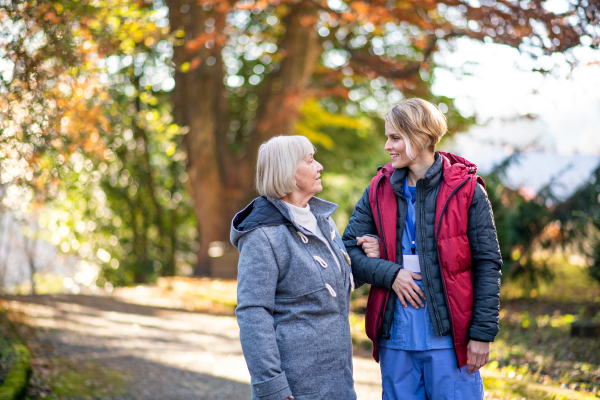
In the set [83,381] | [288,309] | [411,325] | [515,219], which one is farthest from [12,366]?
[515,219]

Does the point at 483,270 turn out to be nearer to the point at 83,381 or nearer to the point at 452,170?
the point at 452,170

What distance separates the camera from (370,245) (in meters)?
2.71

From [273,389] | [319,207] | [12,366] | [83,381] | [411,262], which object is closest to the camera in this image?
[273,389]

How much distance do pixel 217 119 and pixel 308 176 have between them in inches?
459

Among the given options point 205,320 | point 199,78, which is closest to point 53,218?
point 199,78

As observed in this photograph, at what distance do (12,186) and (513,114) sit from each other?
6388mm

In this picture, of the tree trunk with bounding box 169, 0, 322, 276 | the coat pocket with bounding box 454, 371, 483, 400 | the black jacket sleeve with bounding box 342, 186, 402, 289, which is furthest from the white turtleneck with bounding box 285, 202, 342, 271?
the tree trunk with bounding box 169, 0, 322, 276

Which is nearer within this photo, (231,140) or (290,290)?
(290,290)

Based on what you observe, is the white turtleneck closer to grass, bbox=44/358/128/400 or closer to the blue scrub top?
the blue scrub top

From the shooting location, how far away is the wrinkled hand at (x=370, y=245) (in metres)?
2.70

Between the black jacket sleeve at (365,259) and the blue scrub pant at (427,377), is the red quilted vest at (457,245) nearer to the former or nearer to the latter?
the blue scrub pant at (427,377)

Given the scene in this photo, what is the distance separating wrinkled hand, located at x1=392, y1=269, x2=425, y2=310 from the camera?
8.30 feet

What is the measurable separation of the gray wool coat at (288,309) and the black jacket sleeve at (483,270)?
0.58 meters

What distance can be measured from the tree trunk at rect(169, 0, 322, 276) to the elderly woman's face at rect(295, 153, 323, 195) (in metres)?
9.33
